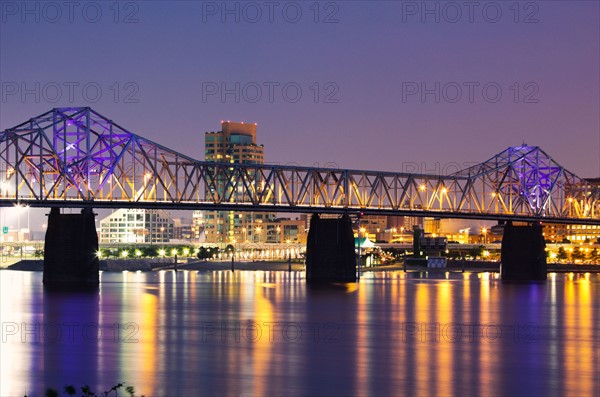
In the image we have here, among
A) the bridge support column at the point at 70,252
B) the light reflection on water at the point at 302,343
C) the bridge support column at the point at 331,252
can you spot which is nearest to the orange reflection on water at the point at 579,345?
the light reflection on water at the point at 302,343

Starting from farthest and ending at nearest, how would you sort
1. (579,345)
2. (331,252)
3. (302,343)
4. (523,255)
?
(523,255), (331,252), (579,345), (302,343)

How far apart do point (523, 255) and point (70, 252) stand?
67779 millimetres

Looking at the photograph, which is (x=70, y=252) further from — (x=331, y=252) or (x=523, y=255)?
(x=523, y=255)

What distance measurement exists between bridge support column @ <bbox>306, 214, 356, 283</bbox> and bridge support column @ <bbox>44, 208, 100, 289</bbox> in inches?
1115

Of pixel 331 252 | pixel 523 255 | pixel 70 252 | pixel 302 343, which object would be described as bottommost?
pixel 302 343

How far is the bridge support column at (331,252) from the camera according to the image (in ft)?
463

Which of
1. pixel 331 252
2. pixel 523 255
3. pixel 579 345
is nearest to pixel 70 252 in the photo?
pixel 331 252

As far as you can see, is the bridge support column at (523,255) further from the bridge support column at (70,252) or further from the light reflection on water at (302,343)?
the bridge support column at (70,252)

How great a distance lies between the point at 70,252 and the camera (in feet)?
415

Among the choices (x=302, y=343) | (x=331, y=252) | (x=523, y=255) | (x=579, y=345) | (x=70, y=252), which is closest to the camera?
(x=302, y=343)

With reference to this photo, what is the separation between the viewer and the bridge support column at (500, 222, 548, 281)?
161 m

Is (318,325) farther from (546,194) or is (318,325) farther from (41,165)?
(546,194)

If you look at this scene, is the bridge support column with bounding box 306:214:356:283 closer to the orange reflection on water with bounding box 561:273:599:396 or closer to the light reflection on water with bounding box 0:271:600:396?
the light reflection on water with bounding box 0:271:600:396

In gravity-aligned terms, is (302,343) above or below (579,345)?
above
